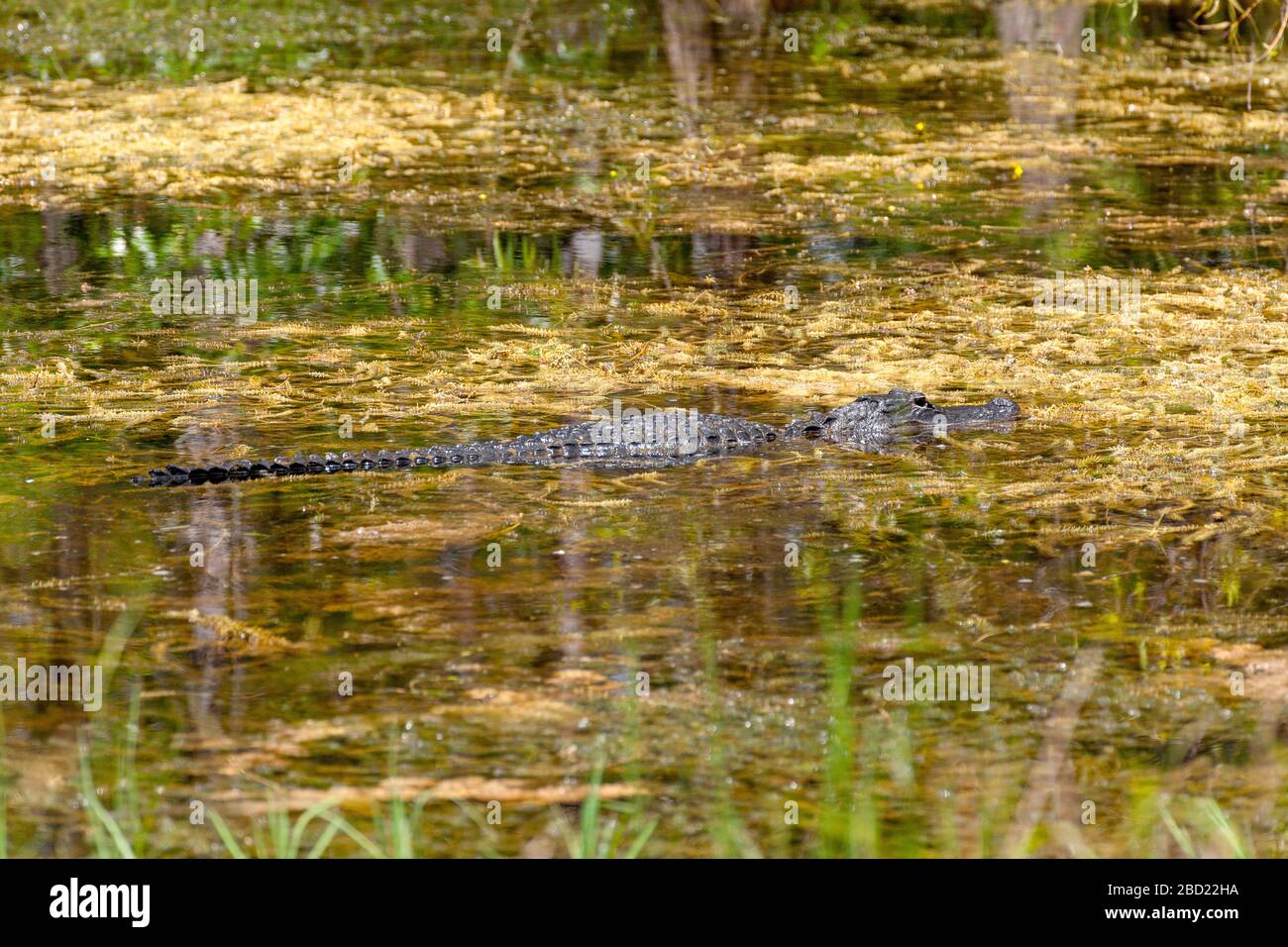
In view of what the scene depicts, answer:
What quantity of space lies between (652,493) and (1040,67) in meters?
10.7

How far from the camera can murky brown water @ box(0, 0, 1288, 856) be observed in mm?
3805

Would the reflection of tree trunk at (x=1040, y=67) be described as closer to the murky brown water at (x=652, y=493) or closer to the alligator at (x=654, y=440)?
the murky brown water at (x=652, y=493)

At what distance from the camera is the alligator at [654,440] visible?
5.88 m

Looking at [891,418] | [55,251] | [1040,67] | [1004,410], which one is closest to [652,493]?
[891,418]

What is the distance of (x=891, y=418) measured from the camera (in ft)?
21.1

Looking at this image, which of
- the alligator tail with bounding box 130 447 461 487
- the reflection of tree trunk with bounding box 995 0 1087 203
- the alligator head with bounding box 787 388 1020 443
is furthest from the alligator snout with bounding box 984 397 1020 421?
the reflection of tree trunk with bounding box 995 0 1087 203

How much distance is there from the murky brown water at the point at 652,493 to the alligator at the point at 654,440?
12 centimetres

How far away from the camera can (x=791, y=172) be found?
11094mm

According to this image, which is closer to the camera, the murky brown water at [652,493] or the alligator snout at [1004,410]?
the murky brown water at [652,493]

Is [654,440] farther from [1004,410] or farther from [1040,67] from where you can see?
[1040,67]

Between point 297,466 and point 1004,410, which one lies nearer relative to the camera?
point 297,466

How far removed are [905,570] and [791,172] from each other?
21.0 ft

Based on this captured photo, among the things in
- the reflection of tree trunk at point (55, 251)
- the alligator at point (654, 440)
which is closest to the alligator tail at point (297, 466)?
the alligator at point (654, 440)
